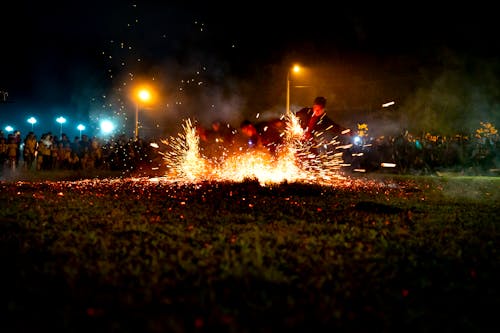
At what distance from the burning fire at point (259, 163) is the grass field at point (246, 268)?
463cm

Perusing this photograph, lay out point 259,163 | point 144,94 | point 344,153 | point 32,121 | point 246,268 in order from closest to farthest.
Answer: point 246,268
point 259,163
point 144,94
point 344,153
point 32,121

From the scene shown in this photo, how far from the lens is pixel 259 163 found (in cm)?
1321

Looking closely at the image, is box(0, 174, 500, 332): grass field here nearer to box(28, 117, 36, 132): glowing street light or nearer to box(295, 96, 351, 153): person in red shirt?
box(295, 96, 351, 153): person in red shirt

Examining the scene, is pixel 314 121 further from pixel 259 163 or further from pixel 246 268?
pixel 246 268

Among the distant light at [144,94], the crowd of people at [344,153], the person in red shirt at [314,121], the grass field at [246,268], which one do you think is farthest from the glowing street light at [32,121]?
the grass field at [246,268]

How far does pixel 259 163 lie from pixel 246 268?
8.81 m

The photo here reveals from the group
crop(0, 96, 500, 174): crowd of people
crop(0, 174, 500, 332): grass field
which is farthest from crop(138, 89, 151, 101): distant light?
crop(0, 174, 500, 332): grass field

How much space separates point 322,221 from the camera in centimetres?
712

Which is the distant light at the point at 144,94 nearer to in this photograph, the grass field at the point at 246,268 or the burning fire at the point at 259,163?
the burning fire at the point at 259,163

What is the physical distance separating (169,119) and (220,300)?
20.0 metres

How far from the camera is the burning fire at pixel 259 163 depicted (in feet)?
42.9

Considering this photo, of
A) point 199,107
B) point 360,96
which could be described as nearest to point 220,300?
point 199,107

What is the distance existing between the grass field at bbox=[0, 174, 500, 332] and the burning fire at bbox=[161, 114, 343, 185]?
15.2 feet

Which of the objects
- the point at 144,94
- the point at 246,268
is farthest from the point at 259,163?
the point at 144,94
